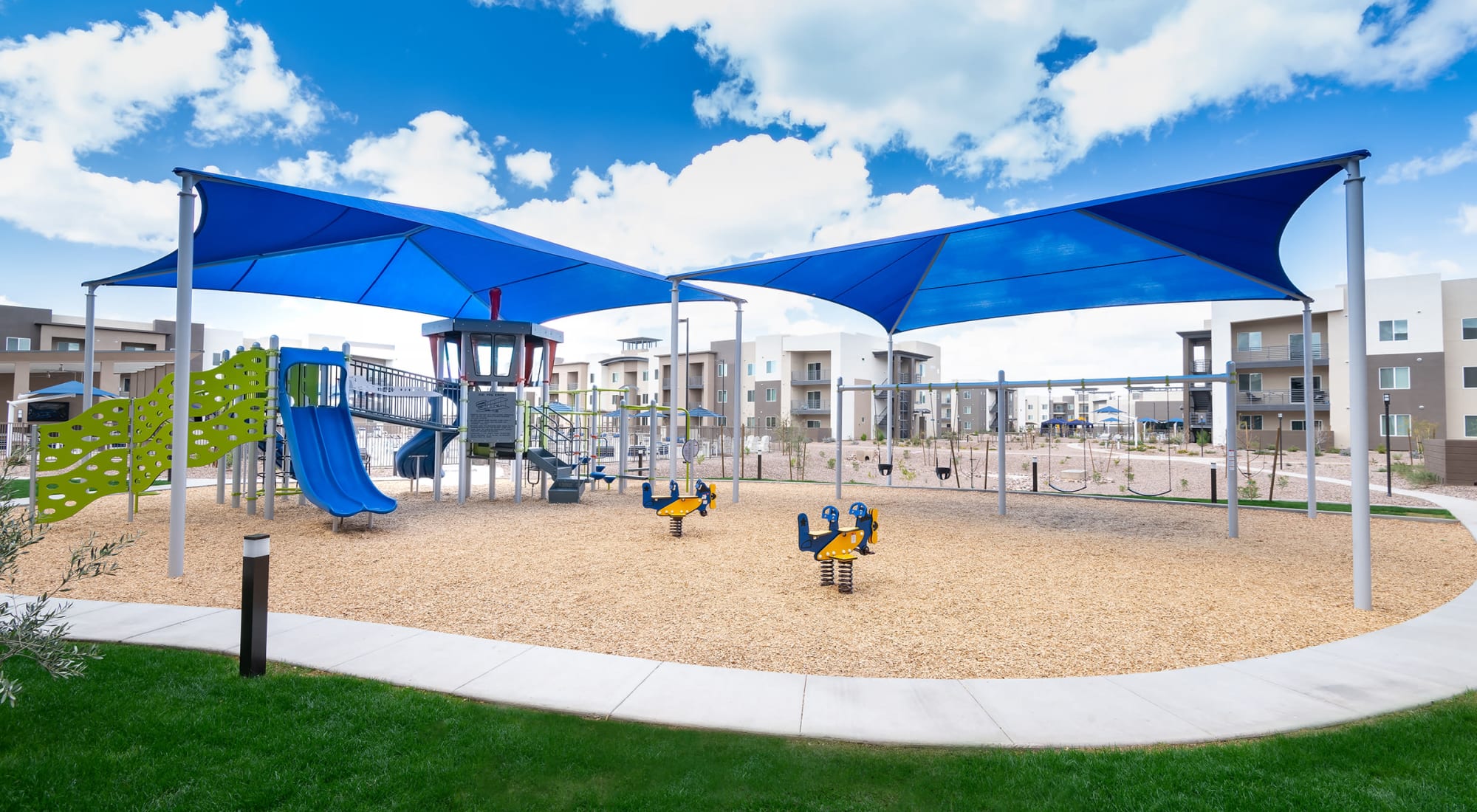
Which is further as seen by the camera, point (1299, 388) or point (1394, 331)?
point (1299, 388)

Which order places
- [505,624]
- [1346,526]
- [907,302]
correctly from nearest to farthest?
[505,624], [1346,526], [907,302]

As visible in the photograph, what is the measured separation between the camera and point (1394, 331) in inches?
1332

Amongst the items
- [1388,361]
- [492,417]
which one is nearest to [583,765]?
[492,417]

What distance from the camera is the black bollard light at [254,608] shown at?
13.6ft

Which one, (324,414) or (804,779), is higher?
(324,414)

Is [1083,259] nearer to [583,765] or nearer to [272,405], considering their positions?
[583,765]

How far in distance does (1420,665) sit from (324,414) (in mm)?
13490

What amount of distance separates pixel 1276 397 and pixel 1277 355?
7.76 feet

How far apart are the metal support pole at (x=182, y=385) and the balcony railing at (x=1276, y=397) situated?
44.6m

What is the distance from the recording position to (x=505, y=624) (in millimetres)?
5539

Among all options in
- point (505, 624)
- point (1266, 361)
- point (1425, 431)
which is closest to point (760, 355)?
point (1266, 361)

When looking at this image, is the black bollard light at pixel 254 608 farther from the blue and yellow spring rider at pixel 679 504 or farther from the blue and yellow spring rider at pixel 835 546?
the blue and yellow spring rider at pixel 679 504

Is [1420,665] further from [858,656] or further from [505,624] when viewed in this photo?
[505,624]

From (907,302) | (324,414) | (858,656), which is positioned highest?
(907,302)
